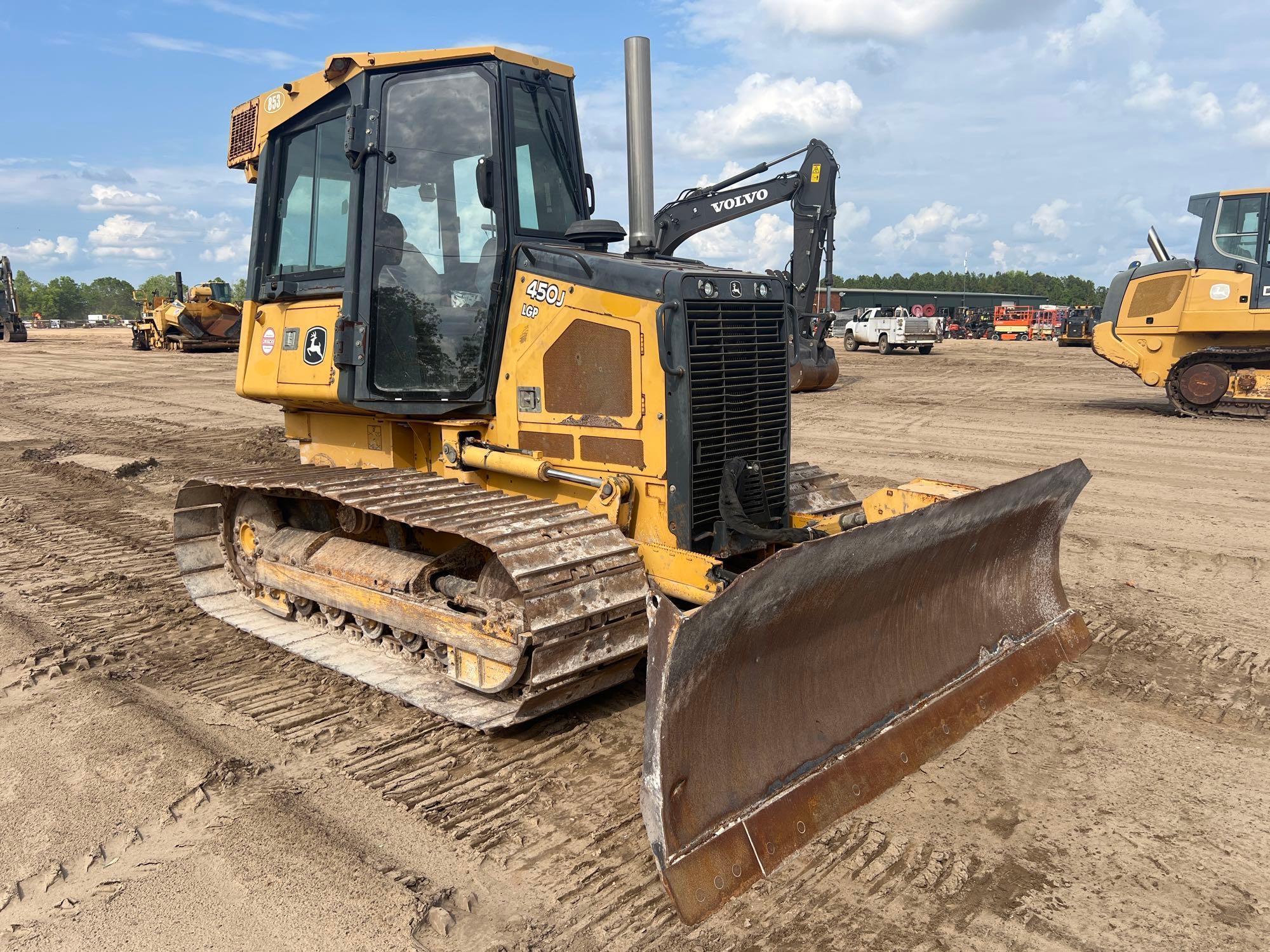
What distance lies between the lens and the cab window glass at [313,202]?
5.32 metres

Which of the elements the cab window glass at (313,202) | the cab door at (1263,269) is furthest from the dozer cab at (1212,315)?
the cab window glass at (313,202)

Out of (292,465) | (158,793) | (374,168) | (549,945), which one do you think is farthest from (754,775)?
(292,465)

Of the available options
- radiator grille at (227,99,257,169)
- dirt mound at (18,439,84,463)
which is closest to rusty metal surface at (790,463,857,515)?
radiator grille at (227,99,257,169)

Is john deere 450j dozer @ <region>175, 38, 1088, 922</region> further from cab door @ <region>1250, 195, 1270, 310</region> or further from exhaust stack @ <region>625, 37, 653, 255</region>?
cab door @ <region>1250, 195, 1270, 310</region>

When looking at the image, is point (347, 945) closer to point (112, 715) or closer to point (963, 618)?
point (112, 715)

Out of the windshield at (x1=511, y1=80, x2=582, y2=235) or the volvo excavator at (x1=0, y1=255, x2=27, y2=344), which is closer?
the windshield at (x1=511, y1=80, x2=582, y2=235)

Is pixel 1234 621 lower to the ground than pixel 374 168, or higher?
lower

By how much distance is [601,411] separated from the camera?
4562 millimetres

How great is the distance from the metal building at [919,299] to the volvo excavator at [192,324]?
47.5 m

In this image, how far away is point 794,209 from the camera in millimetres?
11805

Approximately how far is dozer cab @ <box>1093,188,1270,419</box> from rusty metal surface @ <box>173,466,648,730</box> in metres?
13.9

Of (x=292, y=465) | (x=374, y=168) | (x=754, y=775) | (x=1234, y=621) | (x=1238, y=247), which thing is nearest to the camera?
(x=754, y=775)

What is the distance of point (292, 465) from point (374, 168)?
7.17 feet

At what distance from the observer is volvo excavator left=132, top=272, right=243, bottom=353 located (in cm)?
3322
